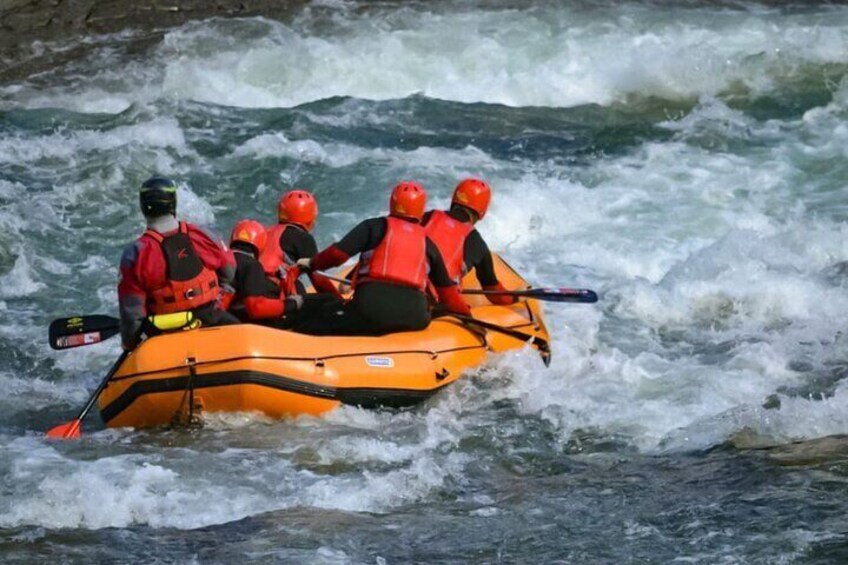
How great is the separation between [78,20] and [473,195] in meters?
9.14

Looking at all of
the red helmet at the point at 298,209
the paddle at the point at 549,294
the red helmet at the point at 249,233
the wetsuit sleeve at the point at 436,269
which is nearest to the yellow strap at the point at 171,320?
the red helmet at the point at 249,233

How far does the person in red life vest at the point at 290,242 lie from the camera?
8.70 meters

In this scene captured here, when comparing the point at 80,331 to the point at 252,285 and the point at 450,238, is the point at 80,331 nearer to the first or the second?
the point at 252,285

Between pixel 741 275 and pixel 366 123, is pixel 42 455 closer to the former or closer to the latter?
pixel 741 275

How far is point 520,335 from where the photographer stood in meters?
8.98

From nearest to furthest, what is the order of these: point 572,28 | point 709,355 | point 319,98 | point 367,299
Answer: point 367,299
point 709,355
point 319,98
point 572,28

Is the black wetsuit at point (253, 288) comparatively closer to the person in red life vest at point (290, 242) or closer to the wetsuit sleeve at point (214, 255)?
the person in red life vest at point (290, 242)

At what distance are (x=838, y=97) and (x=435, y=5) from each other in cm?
524

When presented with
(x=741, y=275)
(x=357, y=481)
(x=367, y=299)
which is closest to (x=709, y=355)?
(x=741, y=275)

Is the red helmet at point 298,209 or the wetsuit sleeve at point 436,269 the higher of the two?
the red helmet at point 298,209

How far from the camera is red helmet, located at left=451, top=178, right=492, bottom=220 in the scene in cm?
893

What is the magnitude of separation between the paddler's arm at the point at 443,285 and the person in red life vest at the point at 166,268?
121 cm

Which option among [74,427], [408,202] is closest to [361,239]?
[408,202]

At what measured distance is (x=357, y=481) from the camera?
710 centimetres
